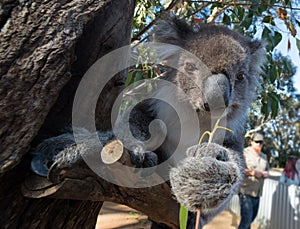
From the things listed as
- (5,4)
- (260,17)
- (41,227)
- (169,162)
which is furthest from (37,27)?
(260,17)

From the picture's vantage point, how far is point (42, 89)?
91 cm

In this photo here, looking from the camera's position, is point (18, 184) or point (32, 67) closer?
point (32, 67)

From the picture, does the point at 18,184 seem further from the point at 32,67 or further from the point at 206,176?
the point at 206,176

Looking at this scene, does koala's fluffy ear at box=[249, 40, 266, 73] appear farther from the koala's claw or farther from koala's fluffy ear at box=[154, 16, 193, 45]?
the koala's claw

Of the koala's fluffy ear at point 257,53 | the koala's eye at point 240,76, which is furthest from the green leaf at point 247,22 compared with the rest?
the koala's eye at point 240,76

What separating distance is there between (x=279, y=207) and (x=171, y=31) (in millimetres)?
5093

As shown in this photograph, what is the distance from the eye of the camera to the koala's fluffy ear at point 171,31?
206cm

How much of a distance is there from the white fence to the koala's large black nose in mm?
4550

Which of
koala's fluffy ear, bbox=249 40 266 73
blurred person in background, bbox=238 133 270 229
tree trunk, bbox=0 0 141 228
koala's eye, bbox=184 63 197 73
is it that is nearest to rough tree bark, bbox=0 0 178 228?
tree trunk, bbox=0 0 141 228

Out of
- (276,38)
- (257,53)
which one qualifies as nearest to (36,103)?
(257,53)

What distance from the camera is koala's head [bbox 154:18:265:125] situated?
1754 millimetres

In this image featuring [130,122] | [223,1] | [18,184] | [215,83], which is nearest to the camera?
[18,184]

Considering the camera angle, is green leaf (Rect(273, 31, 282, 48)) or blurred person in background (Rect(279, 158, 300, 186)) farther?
blurred person in background (Rect(279, 158, 300, 186))

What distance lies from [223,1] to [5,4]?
1997 millimetres
